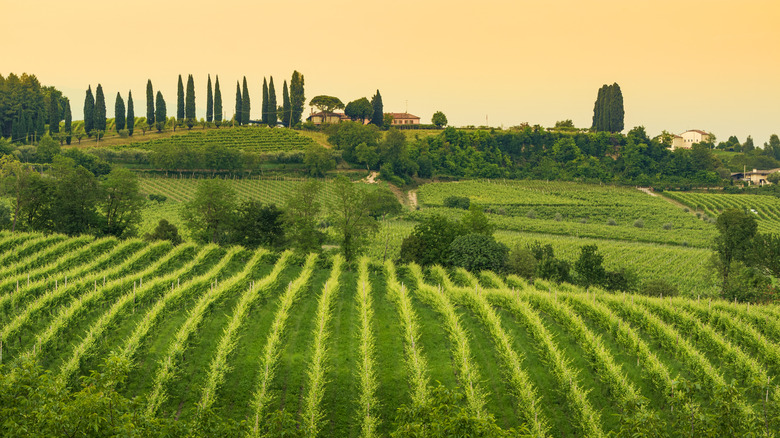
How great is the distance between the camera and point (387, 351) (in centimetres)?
2422

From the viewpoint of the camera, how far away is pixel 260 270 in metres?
38.3

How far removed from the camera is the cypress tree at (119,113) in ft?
394

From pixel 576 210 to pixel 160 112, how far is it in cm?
8299

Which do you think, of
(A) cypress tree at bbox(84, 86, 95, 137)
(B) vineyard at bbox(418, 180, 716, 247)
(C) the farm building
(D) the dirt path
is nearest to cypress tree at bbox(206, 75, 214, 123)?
(A) cypress tree at bbox(84, 86, 95, 137)

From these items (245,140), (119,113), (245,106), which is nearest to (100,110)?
(119,113)

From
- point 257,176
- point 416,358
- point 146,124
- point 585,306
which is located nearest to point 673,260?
point 585,306

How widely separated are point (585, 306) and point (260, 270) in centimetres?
1937

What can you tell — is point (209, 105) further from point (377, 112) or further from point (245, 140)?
point (377, 112)

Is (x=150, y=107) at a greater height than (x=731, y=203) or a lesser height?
greater

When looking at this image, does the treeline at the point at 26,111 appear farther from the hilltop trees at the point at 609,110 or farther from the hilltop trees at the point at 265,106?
the hilltop trees at the point at 609,110

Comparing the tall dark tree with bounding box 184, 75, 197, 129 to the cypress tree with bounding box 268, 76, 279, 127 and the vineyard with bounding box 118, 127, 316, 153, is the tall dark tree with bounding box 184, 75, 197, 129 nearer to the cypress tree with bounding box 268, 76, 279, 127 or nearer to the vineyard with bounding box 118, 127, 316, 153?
the vineyard with bounding box 118, 127, 316, 153

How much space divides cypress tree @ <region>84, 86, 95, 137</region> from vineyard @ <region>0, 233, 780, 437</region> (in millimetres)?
91255

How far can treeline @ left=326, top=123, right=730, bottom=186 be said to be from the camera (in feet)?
412

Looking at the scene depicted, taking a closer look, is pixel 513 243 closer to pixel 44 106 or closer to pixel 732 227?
pixel 732 227
